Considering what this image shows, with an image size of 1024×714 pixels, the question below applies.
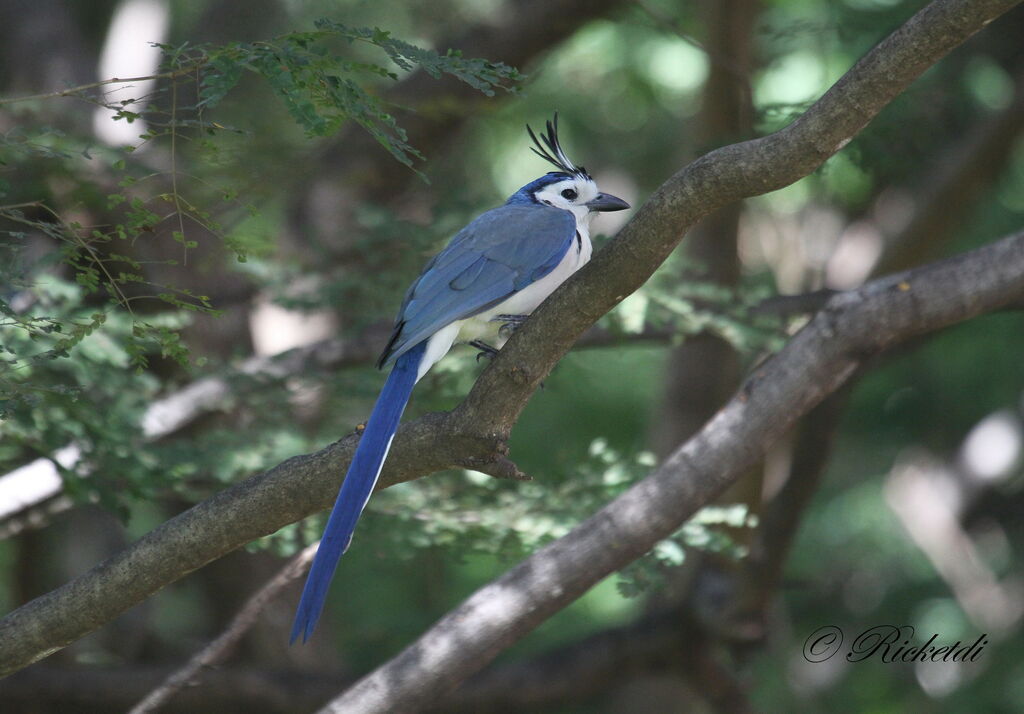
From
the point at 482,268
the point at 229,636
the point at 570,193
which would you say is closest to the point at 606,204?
the point at 570,193

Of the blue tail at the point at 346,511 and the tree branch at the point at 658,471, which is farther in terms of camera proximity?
the blue tail at the point at 346,511

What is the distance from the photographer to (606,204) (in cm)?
455

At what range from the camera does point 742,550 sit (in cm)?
→ 449

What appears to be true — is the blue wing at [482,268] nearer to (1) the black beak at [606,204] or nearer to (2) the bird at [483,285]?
(2) the bird at [483,285]

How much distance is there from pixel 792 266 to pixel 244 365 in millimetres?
5126

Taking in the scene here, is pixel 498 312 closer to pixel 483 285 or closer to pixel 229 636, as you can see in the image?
pixel 483 285

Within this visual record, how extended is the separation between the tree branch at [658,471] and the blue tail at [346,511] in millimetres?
70

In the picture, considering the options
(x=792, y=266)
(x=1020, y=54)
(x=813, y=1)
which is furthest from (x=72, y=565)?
(x=1020, y=54)

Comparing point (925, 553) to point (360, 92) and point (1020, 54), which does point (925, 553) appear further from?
point (360, 92)

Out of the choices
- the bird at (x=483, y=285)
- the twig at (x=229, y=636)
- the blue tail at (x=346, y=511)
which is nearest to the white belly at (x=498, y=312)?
the bird at (x=483, y=285)

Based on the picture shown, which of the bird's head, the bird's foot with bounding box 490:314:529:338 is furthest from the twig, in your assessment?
the bird's head

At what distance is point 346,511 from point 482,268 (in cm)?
121

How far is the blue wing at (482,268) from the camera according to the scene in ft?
12.3

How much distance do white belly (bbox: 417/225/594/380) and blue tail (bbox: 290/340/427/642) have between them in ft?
1.87
